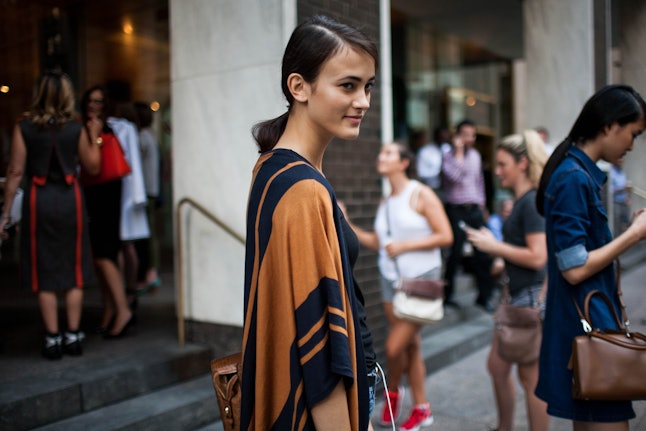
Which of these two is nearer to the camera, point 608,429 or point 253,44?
point 608,429

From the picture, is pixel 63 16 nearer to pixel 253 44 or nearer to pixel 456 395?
pixel 253 44

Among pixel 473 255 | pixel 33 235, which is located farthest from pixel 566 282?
pixel 473 255

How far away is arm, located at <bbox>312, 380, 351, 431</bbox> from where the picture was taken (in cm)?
166

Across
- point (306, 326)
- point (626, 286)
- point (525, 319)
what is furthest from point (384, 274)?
point (626, 286)

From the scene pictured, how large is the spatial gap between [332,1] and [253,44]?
2.93 feet

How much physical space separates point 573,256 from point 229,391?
5.27ft

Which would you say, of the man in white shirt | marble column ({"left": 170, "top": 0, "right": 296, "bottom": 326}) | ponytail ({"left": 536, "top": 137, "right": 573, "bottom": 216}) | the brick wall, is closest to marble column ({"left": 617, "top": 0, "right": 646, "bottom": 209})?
the man in white shirt

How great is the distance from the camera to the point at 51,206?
4434 mm

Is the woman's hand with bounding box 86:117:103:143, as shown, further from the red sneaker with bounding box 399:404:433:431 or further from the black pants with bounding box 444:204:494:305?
the black pants with bounding box 444:204:494:305

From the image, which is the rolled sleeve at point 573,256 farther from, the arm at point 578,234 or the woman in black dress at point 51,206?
the woman in black dress at point 51,206

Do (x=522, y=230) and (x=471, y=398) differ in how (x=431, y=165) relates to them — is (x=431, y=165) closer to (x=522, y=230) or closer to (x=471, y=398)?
(x=471, y=398)

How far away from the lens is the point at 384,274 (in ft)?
15.7

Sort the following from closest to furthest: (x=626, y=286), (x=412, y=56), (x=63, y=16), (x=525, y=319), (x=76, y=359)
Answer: (x=525, y=319)
(x=76, y=359)
(x=626, y=286)
(x=63, y=16)
(x=412, y=56)

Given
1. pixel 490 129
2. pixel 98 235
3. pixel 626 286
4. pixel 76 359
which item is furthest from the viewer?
pixel 490 129
